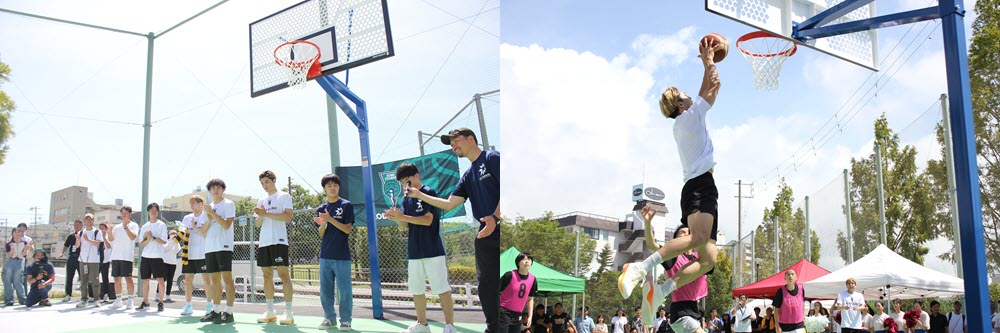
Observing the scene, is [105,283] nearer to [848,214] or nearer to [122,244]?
[122,244]

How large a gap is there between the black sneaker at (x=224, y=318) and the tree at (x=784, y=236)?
1003 cm

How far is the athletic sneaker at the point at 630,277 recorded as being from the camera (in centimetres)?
289

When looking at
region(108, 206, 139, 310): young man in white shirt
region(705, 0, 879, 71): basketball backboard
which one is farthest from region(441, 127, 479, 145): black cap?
region(108, 206, 139, 310): young man in white shirt

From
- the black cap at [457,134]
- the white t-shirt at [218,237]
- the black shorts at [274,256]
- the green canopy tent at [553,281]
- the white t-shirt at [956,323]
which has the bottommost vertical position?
the white t-shirt at [956,323]

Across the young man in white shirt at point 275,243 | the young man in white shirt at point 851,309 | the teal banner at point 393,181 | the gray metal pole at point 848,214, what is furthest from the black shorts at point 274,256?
the gray metal pole at point 848,214

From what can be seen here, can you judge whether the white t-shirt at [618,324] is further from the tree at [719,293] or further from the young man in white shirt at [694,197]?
the tree at [719,293]

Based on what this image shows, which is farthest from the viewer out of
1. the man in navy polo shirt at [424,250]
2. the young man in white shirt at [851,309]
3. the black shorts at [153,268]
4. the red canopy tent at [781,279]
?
the red canopy tent at [781,279]

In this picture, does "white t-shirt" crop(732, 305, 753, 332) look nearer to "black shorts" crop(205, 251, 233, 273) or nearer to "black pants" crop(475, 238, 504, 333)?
"black pants" crop(475, 238, 504, 333)

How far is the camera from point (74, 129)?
19.8ft

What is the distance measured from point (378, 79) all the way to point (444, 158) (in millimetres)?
910

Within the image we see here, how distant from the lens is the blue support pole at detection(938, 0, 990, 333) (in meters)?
3.21

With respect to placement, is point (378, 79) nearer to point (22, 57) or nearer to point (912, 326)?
point (22, 57)

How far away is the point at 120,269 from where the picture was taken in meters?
5.87

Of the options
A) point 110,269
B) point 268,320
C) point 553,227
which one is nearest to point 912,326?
point 553,227
